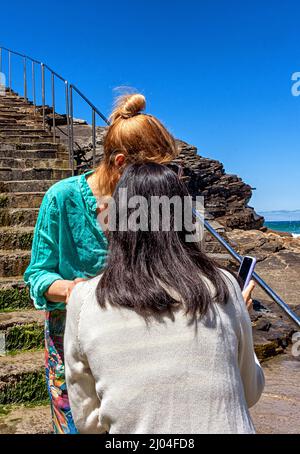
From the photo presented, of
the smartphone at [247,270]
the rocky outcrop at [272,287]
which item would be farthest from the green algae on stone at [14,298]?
the smartphone at [247,270]

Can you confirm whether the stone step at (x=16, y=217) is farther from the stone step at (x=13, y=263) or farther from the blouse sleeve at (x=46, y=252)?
the blouse sleeve at (x=46, y=252)

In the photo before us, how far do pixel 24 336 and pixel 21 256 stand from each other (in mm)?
954

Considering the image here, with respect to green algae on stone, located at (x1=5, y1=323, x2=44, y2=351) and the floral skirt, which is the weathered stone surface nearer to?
green algae on stone, located at (x1=5, y1=323, x2=44, y2=351)

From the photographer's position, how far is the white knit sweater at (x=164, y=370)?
3.84 ft

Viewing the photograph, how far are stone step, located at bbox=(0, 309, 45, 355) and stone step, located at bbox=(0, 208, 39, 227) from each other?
4.87 feet

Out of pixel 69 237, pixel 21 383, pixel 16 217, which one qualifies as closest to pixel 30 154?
pixel 16 217

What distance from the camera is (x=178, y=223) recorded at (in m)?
1.34

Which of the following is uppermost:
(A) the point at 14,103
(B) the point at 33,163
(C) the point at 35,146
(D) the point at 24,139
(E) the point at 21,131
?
(A) the point at 14,103

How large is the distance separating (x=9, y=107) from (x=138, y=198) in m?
10.2

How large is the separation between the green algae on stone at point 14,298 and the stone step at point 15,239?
2.25 feet

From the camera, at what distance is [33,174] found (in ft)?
20.8

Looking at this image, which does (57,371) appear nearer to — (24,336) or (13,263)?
(24,336)

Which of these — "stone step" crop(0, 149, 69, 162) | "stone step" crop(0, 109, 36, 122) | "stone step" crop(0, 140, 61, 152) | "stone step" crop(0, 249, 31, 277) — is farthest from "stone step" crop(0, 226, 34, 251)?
"stone step" crop(0, 109, 36, 122)

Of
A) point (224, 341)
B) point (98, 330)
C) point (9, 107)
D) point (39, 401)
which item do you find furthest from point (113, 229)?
point (9, 107)
